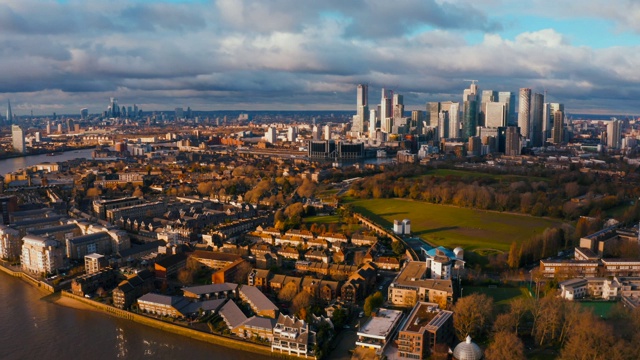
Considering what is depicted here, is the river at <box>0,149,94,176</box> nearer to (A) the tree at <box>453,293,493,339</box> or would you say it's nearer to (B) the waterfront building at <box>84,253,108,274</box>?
(B) the waterfront building at <box>84,253,108,274</box>

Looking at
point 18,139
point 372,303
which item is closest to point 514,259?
point 372,303

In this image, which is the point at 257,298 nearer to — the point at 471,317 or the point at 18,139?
the point at 471,317

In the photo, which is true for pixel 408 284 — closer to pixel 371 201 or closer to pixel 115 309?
pixel 115 309

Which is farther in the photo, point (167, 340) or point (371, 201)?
point (371, 201)

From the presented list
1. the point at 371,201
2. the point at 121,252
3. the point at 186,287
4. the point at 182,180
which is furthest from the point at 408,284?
the point at 182,180

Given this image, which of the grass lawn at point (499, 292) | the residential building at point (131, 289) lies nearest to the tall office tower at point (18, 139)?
the residential building at point (131, 289)

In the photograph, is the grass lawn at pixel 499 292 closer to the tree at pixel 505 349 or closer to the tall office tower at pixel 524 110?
the tree at pixel 505 349

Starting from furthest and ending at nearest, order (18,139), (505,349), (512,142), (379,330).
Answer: (18,139), (512,142), (379,330), (505,349)
